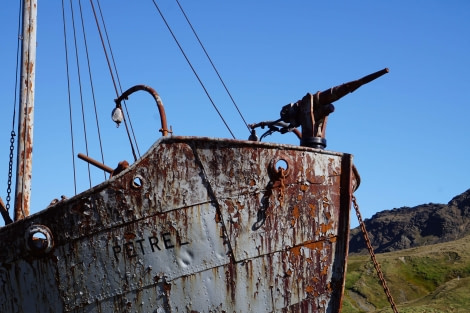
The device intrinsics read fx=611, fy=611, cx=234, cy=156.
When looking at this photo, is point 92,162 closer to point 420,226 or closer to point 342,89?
point 342,89

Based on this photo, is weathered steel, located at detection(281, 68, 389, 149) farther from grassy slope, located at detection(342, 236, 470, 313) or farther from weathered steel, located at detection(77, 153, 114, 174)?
grassy slope, located at detection(342, 236, 470, 313)

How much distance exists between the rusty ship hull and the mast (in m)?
2.90

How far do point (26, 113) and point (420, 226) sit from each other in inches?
4383

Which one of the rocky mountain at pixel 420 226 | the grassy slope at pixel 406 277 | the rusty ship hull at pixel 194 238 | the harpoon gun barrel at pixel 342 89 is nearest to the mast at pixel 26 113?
the rusty ship hull at pixel 194 238

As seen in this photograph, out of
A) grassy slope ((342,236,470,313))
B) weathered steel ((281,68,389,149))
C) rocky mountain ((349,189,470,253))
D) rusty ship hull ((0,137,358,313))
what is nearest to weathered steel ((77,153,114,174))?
rusty ship hull ((0,137,358,313))

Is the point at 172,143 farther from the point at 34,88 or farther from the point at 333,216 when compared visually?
the point at 34,88

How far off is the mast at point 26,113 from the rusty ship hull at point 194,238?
114 inches

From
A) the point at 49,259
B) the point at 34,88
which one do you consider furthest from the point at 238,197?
the point at 34,88

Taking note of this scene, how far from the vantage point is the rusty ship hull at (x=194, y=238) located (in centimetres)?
771

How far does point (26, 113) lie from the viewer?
11531 millimetres

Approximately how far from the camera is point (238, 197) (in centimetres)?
784

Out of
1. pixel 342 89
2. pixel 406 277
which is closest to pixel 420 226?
pixel 406 277

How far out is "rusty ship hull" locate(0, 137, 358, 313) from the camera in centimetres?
771

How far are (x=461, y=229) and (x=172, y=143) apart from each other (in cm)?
10793
